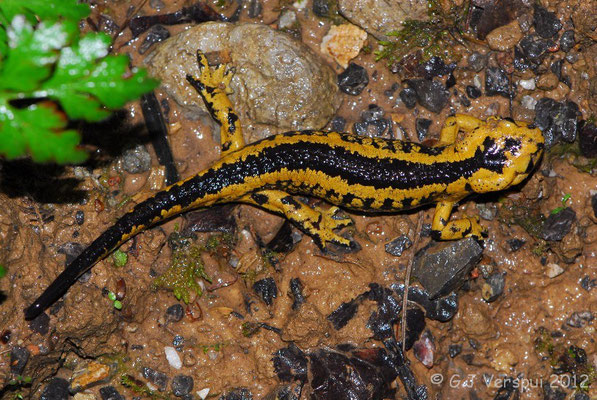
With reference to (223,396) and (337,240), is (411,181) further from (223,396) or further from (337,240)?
(223,396)

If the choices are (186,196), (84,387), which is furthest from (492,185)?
(84,387)

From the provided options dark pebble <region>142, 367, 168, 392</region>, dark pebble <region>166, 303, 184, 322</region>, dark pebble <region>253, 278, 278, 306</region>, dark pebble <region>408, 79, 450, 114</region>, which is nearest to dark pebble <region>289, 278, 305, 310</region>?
dark pebble <region>253, 278, 278, 306</region>

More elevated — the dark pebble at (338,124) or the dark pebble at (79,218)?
the dark pebble at (338,124)

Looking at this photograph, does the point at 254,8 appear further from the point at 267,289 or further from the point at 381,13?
the point at 267,289

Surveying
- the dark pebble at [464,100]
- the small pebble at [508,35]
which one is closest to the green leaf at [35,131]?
the dark pebble at [464,100]

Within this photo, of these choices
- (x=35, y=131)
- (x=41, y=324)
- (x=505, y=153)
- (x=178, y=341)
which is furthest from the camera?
(x=178, y=341)

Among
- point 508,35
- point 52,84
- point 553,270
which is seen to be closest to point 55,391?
point 52,84

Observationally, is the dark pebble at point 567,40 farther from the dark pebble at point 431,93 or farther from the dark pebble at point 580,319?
the dark pebble at point 580,319
